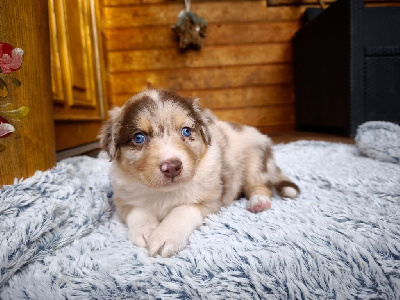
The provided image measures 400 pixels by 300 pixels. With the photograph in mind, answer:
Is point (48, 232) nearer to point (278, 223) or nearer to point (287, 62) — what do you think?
point (278, 223)

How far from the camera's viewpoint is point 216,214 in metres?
1.63

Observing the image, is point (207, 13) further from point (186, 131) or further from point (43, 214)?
point (43, 214)

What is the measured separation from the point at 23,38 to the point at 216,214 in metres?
1.41

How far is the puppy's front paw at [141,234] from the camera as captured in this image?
52.8 inches

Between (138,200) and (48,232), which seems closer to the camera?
(48,232)

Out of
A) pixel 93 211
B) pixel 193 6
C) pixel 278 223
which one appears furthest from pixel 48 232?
pixel 193 6

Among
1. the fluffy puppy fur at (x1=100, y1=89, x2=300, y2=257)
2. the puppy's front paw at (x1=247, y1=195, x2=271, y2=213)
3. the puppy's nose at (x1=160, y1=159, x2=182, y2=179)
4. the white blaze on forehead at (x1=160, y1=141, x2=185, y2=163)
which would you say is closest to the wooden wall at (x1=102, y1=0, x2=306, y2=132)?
the fluffy puppy fur at (x1=100, y1=89, x2=300, y2=257)

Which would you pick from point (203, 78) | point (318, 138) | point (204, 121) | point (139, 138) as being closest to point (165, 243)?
point (139, 138)

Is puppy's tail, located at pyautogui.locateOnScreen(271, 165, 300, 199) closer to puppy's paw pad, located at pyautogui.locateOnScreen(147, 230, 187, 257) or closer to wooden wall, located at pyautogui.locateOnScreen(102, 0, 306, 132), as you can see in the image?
puppy's paw pad, located at pyautogui.locateOnScreen(147, 230, 187, 257)

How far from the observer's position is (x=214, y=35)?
5086 millimetres

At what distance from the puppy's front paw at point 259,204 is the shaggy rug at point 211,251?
2.1 inches

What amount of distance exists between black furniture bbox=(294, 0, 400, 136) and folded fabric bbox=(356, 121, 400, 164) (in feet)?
3.65

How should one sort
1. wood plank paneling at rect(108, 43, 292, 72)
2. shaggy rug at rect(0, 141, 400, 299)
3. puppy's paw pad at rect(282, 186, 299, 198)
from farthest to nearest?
wood plank paneling at rect(108, 43, 292, 72) < puppy's paw pad at rect(282, 186, 299, 198) < shaggy rug at rect(0, 141, 400, 299)

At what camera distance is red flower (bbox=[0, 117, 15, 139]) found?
4.39 ft
